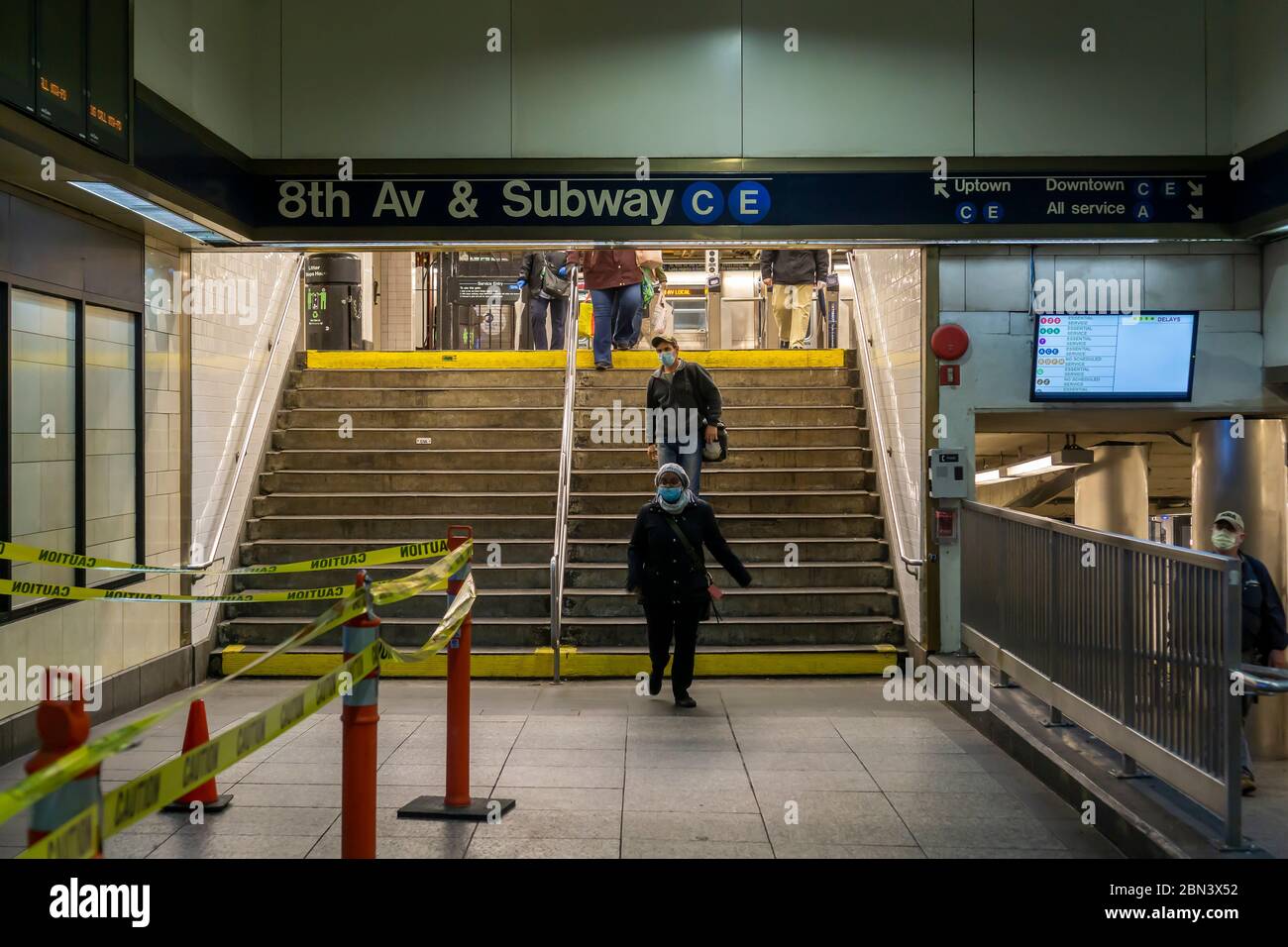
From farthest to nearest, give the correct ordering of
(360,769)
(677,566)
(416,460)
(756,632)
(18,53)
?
(416,460) → (756,632) → (677,566) → (18,53) → (360,769)

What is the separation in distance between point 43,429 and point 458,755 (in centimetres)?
332

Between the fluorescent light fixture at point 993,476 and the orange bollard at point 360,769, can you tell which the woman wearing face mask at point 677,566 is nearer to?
the orange bollard at point 360,769

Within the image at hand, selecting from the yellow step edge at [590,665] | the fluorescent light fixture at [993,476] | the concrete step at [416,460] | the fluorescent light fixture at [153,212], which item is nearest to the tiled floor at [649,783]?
the yellow step edge at [590,665]

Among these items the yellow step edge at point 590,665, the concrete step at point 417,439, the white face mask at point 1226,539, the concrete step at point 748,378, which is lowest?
the yellow step edge at point 590,665

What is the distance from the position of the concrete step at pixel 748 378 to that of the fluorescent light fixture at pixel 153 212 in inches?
186

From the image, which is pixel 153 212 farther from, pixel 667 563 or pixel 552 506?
pixel 552 506

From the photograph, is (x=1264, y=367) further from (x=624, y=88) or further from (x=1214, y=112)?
(x=624, y=88)

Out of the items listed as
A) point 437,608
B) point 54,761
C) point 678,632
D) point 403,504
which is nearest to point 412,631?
point 437,608

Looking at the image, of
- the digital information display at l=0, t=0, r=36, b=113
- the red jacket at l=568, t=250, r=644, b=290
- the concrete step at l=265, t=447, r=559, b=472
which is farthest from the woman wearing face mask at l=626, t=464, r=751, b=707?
the red jacket at l=568, t=250, r=644, b=290

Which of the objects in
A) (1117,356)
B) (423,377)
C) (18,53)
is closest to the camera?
(18,53)

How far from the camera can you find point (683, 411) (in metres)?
9.23

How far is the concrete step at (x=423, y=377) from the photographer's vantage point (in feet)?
37.9

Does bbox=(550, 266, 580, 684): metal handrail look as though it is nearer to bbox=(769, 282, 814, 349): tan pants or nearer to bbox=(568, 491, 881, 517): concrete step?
bbox=(568, 491, 881, 517): concrete step

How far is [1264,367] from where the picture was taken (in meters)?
8.02
